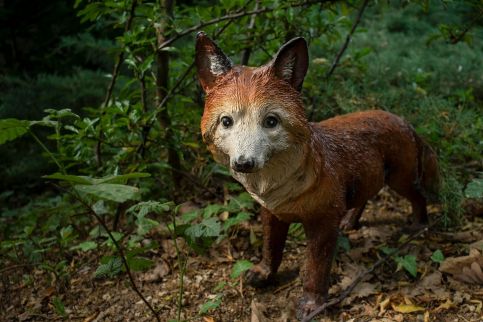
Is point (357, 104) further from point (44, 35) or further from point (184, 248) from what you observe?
point (44, 35)

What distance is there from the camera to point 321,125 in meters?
2.14

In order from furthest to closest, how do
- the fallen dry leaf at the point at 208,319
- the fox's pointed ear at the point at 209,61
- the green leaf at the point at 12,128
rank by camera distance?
the fallen dry leaf at the point at 208,319
the fox's pointed ear at the point at 209,61
the green leaf at the point at 12,128

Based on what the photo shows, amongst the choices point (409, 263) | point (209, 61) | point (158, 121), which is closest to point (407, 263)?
point (409, 263)

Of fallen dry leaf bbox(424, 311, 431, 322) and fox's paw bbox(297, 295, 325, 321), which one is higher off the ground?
fallen dry leaf bbox(424, 311, 431, 322)

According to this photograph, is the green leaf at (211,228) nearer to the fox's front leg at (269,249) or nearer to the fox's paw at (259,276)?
the fox's front leg at (269,249)

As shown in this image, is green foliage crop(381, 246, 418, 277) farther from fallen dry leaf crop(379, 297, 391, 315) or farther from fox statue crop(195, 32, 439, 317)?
fox statue crop(195, 32, 439, 317)

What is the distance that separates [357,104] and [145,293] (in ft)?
6.42

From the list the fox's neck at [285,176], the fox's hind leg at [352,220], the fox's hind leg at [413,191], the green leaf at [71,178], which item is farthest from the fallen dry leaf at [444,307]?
the green leaf at [71,178]

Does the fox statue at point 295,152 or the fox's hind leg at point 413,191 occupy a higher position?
the fox statue at point 295,152

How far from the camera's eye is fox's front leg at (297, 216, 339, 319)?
192cm

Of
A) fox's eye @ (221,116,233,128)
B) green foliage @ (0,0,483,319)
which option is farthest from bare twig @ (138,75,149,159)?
fox's eye @ (221,116,233,128)

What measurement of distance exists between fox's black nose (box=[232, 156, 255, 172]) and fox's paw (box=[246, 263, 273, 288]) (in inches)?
34.6

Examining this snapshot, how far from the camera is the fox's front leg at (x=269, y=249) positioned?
2129 millimetres

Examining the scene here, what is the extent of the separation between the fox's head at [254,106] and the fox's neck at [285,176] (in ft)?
0.12
